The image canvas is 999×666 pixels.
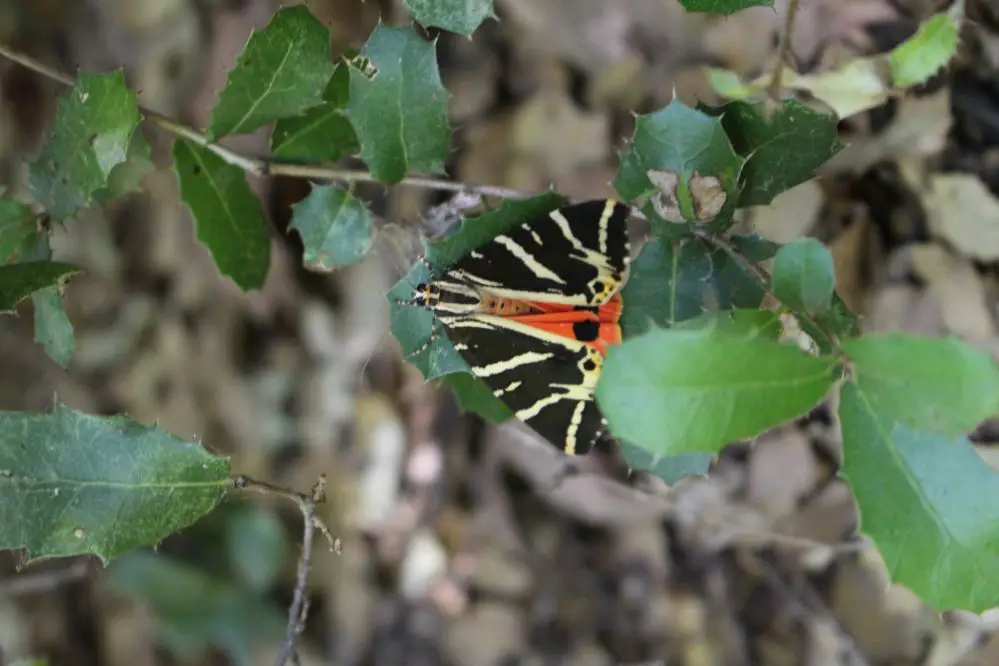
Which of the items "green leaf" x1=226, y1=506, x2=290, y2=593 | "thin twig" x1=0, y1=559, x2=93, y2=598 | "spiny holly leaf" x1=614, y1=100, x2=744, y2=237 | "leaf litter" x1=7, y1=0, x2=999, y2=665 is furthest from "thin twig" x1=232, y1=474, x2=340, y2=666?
"green leaf" x1=226, y1=506, x2=290, y2=593

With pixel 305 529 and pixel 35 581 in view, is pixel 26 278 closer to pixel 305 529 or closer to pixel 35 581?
pixel 305 529

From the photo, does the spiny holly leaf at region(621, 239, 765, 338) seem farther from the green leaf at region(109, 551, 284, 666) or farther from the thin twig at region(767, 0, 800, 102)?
the green leaf at region(109, 551, 284, 666)

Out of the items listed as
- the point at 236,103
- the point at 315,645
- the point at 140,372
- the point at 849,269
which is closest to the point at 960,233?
the point at 849,269

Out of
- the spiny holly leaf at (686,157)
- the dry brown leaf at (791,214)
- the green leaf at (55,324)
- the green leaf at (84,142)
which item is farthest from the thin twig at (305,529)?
the dry brown leaf at (791,214)

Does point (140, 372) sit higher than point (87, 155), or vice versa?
point (87, 155)

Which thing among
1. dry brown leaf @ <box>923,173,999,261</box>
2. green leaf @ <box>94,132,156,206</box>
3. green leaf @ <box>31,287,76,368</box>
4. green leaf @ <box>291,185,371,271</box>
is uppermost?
green leaf @ <box>94,132,156,206</box>

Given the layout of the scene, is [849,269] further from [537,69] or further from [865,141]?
[537,69]
